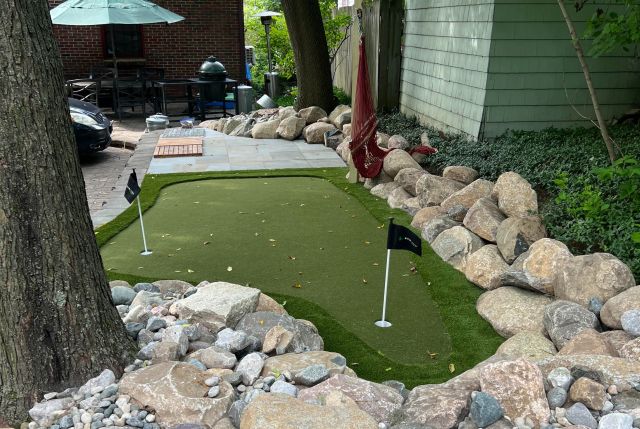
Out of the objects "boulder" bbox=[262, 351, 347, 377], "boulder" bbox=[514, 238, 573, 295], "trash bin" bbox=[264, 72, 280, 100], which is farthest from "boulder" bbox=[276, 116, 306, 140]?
"boulder" bbox=[262, 351, 347, 377]

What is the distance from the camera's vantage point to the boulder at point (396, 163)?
20.7 feet

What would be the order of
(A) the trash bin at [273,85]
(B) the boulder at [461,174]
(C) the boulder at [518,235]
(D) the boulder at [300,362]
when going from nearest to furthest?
(D) the boulder at [300,362]
(C) the boulder at [518,235]
(B) the boulder at [461,174]
(A) the trash bin at [273,85]

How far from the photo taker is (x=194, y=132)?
976 cm

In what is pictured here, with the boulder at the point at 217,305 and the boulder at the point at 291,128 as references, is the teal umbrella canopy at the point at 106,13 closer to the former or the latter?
the boulder at the point at 291,128

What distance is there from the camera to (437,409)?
2.25 meters

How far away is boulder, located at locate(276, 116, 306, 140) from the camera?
9227 millimetres

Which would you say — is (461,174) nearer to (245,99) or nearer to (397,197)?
(397,197)

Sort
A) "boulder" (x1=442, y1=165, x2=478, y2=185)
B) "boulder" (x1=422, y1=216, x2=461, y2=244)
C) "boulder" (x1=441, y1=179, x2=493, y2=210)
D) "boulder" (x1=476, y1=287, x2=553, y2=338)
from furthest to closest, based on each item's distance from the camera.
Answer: "boulder" (x1=442, y1=165, x2=478, y2=185), "boulder" (x1=441, y1=179, x2=493, y2=210), "boulder" (x1=422, y1=216, x2=461, y2=244), "boulder" (x1=476, y1=287, x2=553, y2=338)

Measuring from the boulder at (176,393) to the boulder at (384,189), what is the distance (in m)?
3.92

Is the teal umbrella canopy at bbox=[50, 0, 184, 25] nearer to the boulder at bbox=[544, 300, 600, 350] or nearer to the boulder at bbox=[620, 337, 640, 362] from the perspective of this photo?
the boulder at bbox=[544, 300, 600, 350]

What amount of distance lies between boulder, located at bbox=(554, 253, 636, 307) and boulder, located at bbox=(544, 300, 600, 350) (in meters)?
0.17

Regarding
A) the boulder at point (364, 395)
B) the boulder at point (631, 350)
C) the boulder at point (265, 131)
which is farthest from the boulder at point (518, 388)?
the boulder at point (265, 131)

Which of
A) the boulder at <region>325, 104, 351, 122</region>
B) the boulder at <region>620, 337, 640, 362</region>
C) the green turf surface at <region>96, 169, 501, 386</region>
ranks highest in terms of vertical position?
the boulder at <region>325, 104, 351, 122</region>

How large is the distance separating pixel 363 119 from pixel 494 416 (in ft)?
14.6
